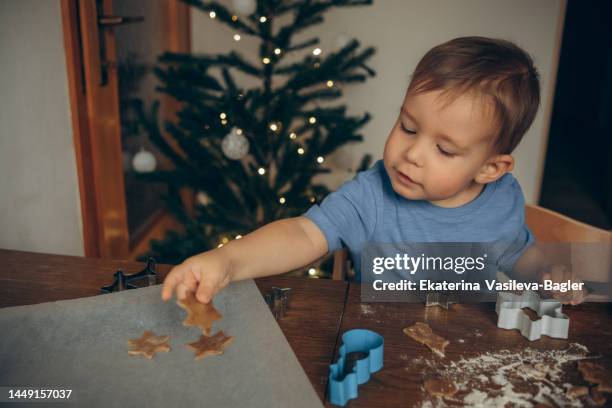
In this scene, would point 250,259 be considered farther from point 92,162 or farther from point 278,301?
point 92,162

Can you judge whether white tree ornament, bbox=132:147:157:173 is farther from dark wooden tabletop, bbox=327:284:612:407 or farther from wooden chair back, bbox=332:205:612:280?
dark wooden tabletop, bbox=327:284:612:407

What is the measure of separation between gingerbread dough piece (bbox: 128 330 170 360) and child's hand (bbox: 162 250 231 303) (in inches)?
2.3

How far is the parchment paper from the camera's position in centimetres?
68

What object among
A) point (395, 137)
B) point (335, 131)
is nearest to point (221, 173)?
point (335, 131)

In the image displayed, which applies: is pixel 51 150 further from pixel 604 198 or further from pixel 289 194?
pixel 604 198

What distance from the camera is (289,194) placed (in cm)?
245

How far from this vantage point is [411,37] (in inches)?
114

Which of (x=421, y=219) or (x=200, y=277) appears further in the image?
(x=421, y=219)

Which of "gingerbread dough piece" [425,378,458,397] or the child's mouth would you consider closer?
"gingerbread dough piece" [425,378,458,397]

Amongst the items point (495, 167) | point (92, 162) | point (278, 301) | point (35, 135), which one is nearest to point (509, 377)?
point (278, 301)

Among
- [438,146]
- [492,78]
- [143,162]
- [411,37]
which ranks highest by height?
[411,37]

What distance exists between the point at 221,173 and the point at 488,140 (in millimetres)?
1613

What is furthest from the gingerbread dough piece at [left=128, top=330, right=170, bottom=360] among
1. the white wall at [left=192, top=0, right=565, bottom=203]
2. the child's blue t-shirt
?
the white wall at [left=192, top=0, right=565, bottom=203]

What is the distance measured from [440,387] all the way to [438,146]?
45 cm
